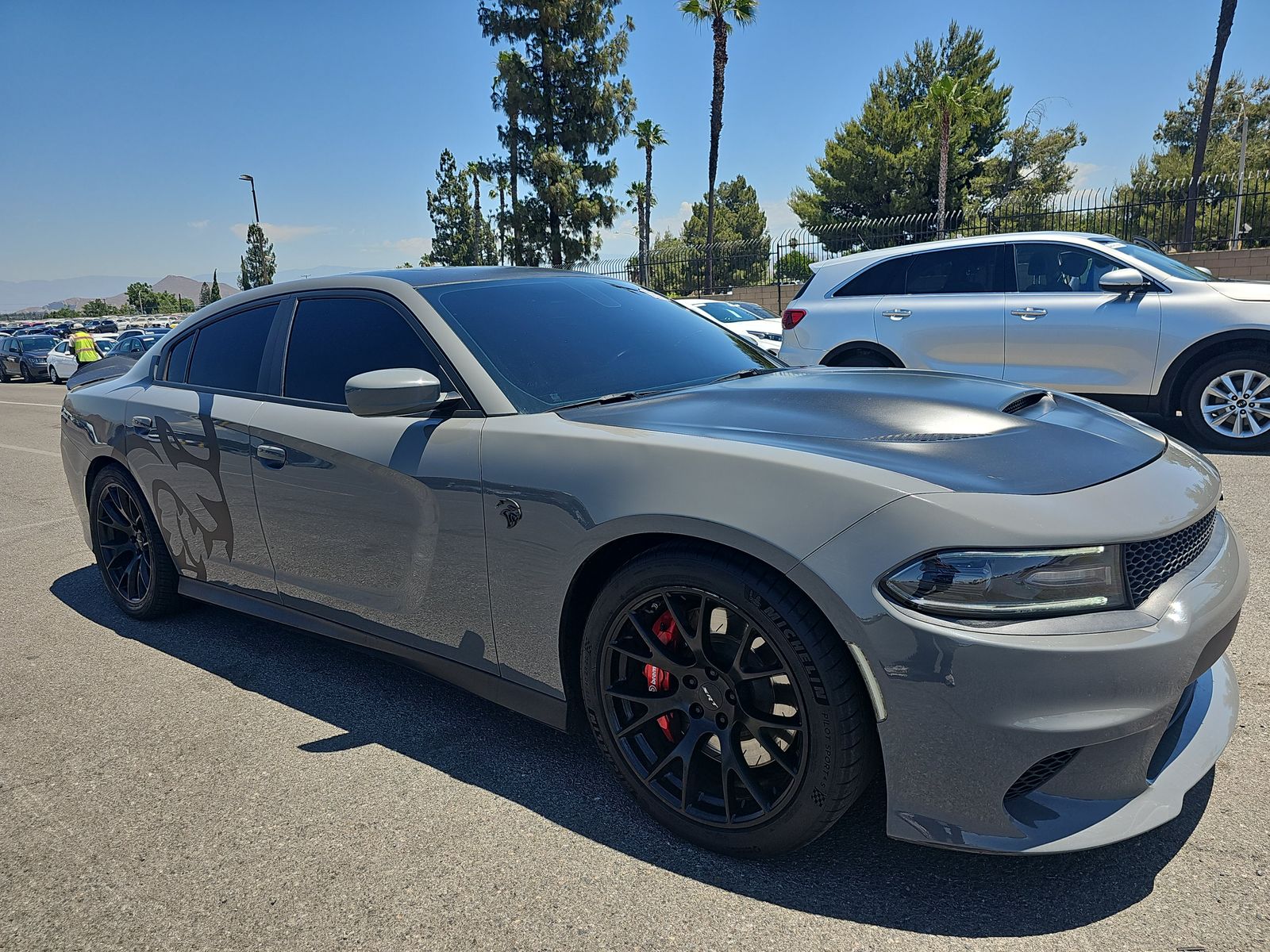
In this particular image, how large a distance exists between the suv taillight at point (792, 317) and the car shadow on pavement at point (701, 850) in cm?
576

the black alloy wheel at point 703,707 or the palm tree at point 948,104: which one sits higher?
the palm tree at point 948,104

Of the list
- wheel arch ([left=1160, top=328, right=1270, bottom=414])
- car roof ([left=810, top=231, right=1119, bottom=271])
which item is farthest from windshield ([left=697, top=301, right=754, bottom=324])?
wheel arch ([left=1160, top=328, right=1270, bottom=414])

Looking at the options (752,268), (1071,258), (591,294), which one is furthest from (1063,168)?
(591,294)

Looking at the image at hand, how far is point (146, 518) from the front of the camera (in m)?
4.04

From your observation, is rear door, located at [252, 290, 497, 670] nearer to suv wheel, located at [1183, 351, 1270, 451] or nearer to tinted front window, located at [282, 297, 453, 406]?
tinted front window, located at [282, 297, 453, 406]

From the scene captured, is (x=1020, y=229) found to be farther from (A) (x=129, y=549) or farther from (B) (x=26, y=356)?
(B) (x=26, y=356)

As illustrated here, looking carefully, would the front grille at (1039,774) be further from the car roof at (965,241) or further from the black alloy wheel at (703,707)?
the car roof at (965,241)

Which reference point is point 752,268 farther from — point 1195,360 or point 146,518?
point 146,518

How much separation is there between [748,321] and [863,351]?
7369 millimetres

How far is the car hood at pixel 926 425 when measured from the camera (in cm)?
202

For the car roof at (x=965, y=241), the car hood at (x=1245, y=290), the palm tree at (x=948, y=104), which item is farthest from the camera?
the palm tree at (x=948, y=104)

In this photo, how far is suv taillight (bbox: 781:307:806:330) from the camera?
8.26 metres

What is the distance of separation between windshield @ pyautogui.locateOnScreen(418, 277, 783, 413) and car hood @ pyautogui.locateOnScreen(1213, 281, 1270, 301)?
5.08 metres

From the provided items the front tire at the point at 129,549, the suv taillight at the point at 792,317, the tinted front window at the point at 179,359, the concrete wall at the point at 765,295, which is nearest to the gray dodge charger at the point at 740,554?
the tinted front window at the point at 179,359
